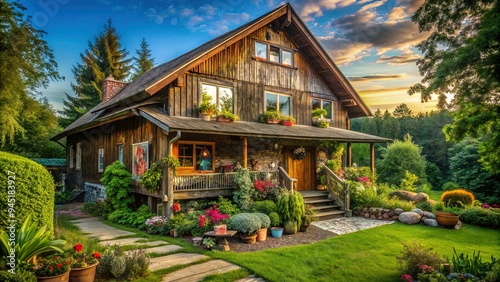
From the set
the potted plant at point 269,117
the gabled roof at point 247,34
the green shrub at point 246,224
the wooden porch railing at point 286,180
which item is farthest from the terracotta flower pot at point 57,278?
the potted plant at point 269,117

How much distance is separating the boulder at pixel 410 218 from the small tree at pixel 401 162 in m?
14.8

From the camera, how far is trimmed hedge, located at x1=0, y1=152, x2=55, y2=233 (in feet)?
15.8

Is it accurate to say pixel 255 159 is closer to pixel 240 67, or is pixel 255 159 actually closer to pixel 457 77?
pixel 240 67

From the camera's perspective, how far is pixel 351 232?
9.56 meters

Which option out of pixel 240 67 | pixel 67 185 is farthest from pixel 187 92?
pixel 67 185

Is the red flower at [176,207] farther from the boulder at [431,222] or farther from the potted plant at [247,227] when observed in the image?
the boulder at [431,222]

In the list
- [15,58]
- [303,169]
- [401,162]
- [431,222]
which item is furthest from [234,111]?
[401,162]

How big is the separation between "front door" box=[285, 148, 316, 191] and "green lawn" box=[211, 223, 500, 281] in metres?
5.00

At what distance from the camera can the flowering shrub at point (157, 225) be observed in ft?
29.5

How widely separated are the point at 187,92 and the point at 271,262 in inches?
298

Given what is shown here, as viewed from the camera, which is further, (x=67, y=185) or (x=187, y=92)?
(x=67, y=185)

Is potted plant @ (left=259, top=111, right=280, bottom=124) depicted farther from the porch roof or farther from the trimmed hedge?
the trimmed hedge

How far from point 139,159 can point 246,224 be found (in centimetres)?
590

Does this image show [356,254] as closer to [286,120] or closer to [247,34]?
[286,120]
